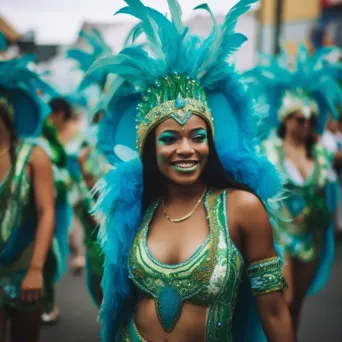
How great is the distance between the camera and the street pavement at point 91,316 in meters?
5.00

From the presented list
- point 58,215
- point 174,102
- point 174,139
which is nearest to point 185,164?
point 174,139

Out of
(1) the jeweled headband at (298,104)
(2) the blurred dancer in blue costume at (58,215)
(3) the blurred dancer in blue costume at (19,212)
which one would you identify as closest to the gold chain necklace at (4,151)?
(3) the blurred dancer in blue costume at (19,212)

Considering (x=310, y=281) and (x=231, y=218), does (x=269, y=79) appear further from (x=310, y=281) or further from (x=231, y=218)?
(x=231, y=218)

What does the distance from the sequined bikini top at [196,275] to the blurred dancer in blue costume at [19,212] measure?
1133 millimetres

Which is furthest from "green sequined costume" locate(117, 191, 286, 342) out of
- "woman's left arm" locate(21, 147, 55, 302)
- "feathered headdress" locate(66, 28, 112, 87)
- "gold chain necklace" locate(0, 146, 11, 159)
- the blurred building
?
the blurred building

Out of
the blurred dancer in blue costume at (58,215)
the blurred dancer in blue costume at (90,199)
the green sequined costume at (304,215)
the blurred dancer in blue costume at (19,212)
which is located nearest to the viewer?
the blurred dancer in blue costume at (19,212)

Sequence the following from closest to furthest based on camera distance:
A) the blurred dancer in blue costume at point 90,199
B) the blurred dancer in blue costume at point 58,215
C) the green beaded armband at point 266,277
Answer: the green beaded armband at point 266,277 → the blurred dancer in blue costume at point 58,215 → the blurred dancer in blue costume at point 90,199

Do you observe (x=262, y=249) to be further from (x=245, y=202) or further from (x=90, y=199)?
(x=90, y=199)

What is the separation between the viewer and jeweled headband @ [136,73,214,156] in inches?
97.8

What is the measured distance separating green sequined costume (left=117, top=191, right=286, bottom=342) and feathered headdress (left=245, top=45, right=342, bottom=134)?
282 centimetres

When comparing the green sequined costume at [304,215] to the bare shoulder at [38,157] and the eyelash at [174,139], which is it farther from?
the eyelash at [174,139]

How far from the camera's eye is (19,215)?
349 centimetres

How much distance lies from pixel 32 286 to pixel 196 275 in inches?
49.1

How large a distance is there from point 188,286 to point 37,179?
150 cm
